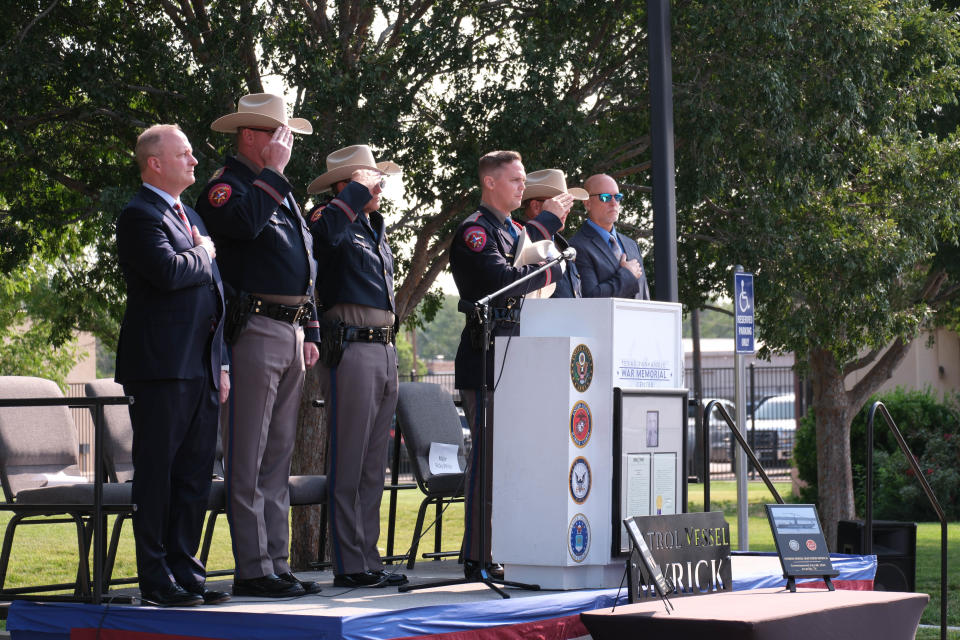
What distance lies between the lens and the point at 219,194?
5559mm

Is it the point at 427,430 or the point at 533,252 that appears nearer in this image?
the point at 533,252

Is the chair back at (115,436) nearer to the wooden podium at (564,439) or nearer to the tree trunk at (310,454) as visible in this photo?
the wooden podium at (564,439)

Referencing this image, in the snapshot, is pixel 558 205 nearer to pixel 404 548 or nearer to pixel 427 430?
pixel 427 430

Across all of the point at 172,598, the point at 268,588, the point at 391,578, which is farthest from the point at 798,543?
the point at 172,598

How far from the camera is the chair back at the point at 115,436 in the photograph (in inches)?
291

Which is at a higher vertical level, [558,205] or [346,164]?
[346,164]

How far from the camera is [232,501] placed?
5.55m

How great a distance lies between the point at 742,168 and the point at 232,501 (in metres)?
7.25

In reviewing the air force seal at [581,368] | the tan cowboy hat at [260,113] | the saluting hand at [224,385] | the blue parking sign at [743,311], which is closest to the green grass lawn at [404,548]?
the blue parking sign at [743,311]

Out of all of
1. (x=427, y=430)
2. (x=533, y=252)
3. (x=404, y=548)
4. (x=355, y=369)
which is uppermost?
(x=533, y=252)

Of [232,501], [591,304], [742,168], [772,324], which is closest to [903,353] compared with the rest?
[772,324]

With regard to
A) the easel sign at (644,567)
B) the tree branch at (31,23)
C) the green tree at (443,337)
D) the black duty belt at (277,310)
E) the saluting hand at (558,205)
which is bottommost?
the easel sign at (644,567)

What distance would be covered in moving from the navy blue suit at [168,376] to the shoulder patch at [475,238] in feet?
4.86

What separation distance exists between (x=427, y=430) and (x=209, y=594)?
2794mm
